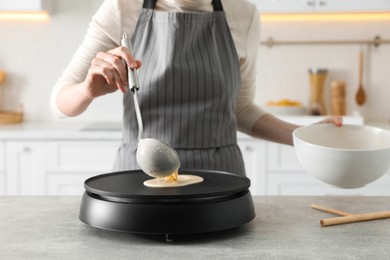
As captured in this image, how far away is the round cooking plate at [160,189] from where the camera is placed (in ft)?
4.01

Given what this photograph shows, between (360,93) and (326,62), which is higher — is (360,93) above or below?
below

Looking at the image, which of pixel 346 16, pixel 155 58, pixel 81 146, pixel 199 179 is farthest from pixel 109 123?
pixel 199 179

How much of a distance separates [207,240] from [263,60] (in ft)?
8.24

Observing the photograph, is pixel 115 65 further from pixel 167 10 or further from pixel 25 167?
pixel 25 167

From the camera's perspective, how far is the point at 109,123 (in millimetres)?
3514

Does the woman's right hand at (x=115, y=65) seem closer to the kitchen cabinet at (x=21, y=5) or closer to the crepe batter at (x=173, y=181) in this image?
the crepe batter at (x=173, y=181)

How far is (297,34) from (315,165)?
238 cm

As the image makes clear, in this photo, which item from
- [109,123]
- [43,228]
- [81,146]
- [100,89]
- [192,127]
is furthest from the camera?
[109,123]

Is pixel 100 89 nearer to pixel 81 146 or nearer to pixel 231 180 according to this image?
pixel 231 180

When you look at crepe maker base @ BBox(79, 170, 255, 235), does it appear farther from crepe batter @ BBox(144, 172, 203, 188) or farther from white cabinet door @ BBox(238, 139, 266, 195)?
white cabinet door @ BBox(238, 139, 266, 195)

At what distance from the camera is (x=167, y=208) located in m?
1.21

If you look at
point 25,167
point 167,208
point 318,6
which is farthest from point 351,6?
point 167,208

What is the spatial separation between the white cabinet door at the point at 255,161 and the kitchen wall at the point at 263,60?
0.58 m

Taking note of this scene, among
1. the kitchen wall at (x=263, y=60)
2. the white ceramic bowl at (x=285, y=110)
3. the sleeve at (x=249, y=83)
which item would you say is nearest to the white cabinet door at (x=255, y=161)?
the white ceramic bowl at (x=285, y=110)
